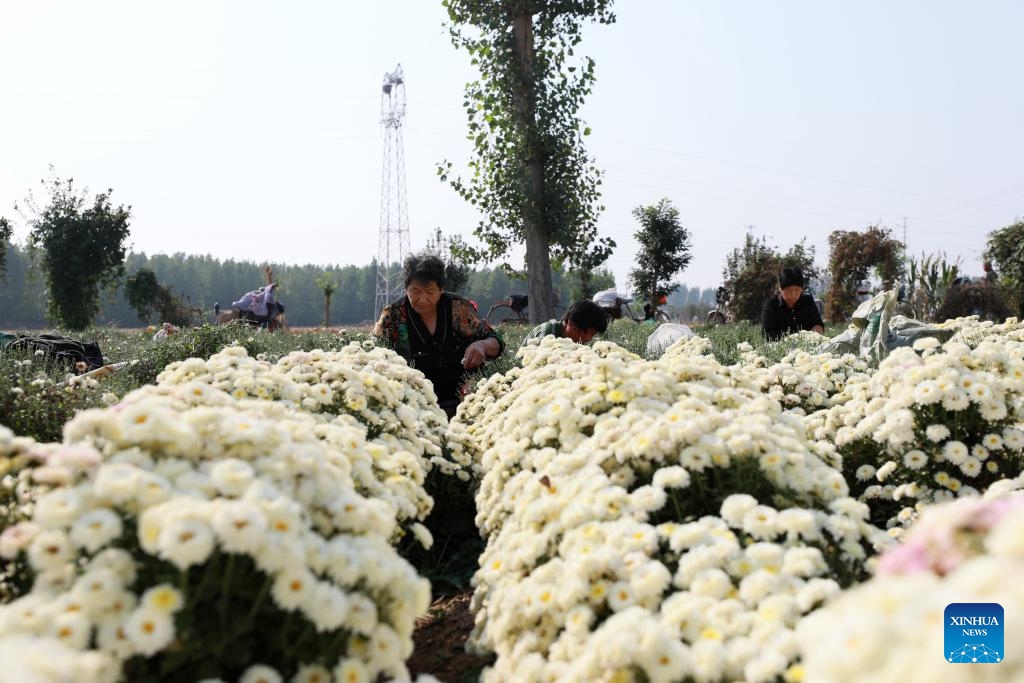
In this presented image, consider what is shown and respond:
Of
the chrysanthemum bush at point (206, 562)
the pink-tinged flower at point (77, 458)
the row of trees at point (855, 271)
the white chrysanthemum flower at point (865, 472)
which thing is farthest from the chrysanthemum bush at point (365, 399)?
the row of trees at point (855, 271)

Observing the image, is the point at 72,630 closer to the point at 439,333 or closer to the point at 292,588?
the point at 292,588

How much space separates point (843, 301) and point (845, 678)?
2150cm

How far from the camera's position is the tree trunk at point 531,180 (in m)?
11.7

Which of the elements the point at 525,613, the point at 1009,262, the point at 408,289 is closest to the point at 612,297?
the point at 1009,262

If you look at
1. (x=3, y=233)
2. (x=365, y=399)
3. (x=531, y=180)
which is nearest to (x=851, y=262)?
(x=531, y=180)

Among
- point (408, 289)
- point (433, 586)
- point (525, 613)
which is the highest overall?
point (408, 289)

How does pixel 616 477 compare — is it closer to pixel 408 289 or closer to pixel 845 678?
pixel 845 678

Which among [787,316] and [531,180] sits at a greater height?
[531,180]

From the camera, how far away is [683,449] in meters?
2.56

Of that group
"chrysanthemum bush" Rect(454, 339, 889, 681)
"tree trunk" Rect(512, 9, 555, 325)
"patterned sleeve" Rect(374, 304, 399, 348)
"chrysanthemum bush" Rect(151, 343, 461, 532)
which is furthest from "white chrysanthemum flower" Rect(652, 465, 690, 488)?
"tree trunk" Rect(512, 9, 555, 325)

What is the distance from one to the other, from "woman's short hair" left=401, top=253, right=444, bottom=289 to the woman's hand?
52 centimetres

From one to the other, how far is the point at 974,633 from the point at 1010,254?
70.2ft

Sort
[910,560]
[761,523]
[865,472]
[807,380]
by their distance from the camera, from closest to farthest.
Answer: [910,560] → [761,523] → [865,472] → [807,380]

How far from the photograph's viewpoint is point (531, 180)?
12.1m
